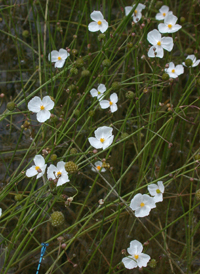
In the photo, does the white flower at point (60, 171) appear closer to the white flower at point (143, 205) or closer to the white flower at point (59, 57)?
the white flower at point (143, 205)

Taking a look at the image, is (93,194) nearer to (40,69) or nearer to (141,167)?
(141,167)

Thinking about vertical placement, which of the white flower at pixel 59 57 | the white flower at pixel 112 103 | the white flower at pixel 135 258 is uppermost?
the white flower at pixel 59 57

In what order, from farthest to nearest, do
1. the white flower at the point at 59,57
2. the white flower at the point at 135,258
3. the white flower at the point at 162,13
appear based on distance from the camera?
the white flower at the point at 162,13 → the white flower at the point at 59,57 → the white flower at the point at 135,258

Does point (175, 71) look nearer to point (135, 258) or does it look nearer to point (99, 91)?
→ point (99, 91)

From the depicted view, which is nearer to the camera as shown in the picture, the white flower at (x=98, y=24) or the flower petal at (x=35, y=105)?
the flower petal at (x=35, y=105)

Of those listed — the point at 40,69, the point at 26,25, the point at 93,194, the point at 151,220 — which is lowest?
the point at 151,220

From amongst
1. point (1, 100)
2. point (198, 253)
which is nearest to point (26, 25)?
point (1, 100)

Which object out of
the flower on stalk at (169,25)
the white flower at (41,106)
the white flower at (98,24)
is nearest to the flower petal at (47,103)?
the white flower at (41,106)
